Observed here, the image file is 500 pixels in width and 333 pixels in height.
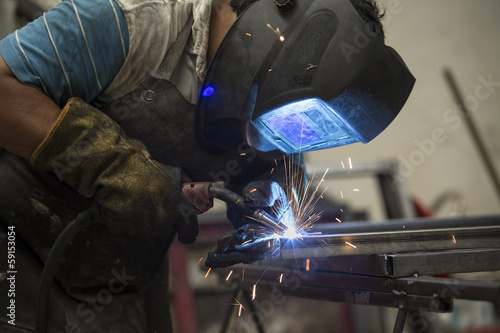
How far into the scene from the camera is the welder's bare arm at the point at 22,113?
1078 mm

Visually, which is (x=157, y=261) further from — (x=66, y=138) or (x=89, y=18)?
(x=89, y=18)

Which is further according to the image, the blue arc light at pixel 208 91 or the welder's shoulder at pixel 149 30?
the blue arc light at pixel 208 91

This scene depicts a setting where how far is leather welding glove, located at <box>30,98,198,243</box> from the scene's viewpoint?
3.65ft

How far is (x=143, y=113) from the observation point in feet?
4.38

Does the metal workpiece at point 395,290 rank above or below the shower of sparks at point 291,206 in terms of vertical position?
below

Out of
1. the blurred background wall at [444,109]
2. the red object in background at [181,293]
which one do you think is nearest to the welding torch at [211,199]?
the red object in background at [181,293]

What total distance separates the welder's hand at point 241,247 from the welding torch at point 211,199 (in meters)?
0.04

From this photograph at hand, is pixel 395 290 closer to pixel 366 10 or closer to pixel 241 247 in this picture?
pixel 241 247

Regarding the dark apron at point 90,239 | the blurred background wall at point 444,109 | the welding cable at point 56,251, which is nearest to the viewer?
the welding cable at point 56,251

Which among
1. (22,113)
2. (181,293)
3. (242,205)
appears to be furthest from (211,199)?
(181,293)

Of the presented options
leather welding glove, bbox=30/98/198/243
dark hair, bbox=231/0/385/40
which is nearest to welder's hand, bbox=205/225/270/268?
leather welding glove, bbox=30/98/198/243

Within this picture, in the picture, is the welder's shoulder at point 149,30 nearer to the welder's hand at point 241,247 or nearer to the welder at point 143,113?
the welder at point 143,113

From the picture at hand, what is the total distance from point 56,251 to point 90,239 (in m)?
0.16

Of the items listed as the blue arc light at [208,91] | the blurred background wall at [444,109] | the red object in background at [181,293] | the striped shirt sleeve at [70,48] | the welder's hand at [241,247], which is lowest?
the red object in background at [181,293]
